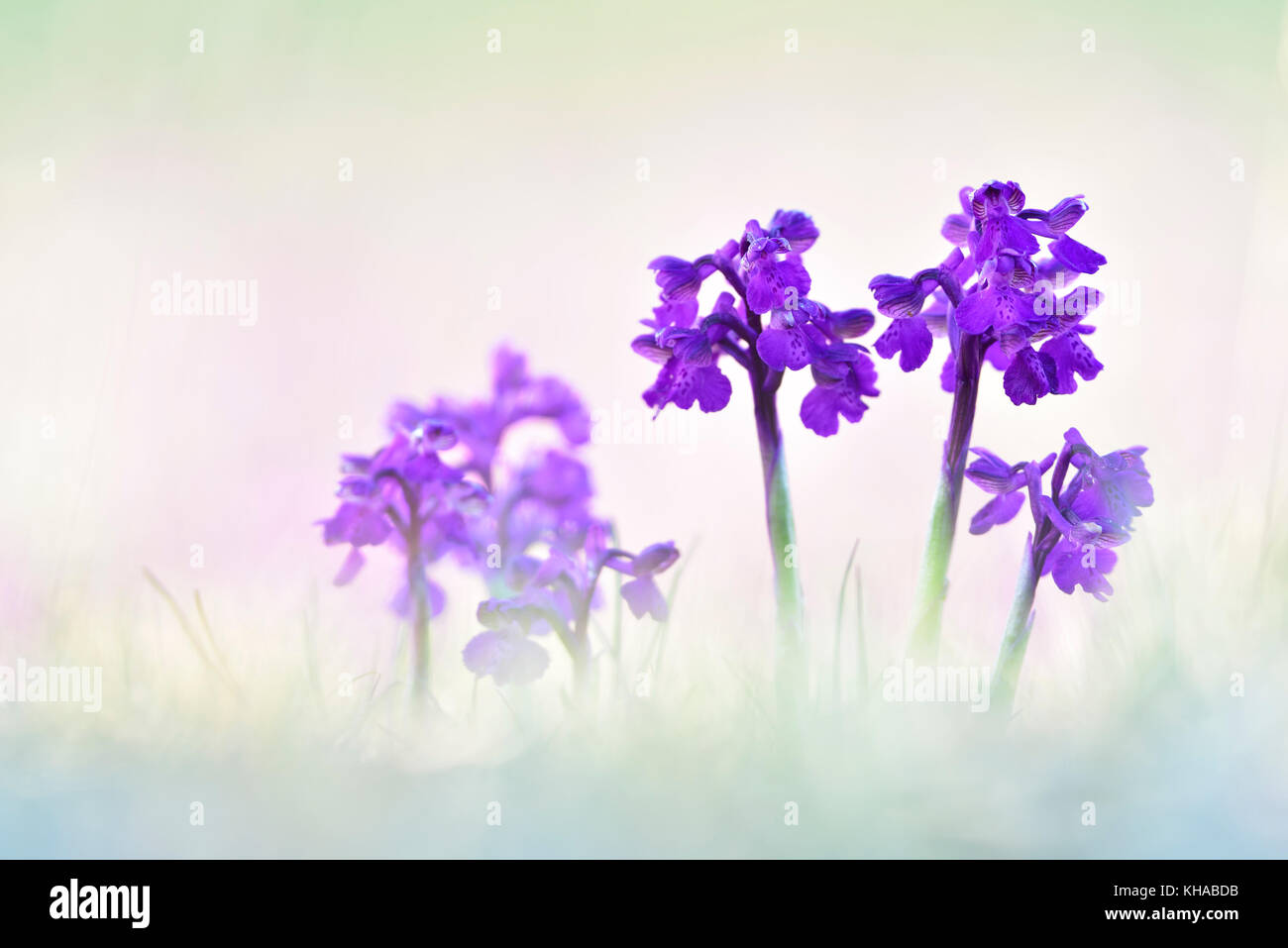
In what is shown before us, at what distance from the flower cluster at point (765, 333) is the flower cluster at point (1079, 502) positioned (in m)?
0.18

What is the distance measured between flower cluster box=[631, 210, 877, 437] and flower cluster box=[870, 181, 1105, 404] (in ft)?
0.25

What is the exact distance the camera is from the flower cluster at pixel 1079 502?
119 cm

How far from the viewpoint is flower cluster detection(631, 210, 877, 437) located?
3.96 ft

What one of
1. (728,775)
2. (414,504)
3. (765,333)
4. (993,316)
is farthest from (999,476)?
(414,504)

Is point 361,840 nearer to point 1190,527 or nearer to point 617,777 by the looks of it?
point 617,777

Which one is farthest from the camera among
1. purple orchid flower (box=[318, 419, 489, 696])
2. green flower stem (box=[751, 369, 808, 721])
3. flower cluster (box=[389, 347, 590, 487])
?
flower cluster (box=[389, 347, 590, 487])

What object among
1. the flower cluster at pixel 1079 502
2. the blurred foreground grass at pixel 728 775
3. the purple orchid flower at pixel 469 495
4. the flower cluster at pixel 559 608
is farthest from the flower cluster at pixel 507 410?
the flower cluster at pixel 1079 502

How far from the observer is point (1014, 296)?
114 cm

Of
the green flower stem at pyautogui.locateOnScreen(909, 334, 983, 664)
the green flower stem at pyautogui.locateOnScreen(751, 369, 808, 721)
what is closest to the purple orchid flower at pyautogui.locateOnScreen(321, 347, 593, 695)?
the green flower stem at pyautogui.locateOnScreen(751, 369, 808, 721)

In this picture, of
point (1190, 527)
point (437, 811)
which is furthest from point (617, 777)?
point (1190, 527)

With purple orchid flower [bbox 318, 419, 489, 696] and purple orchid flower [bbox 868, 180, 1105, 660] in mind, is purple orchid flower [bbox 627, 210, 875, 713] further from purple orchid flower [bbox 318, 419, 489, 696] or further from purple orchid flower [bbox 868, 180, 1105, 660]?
purple orchid flower [bbox 318, 419, 489, 696]
